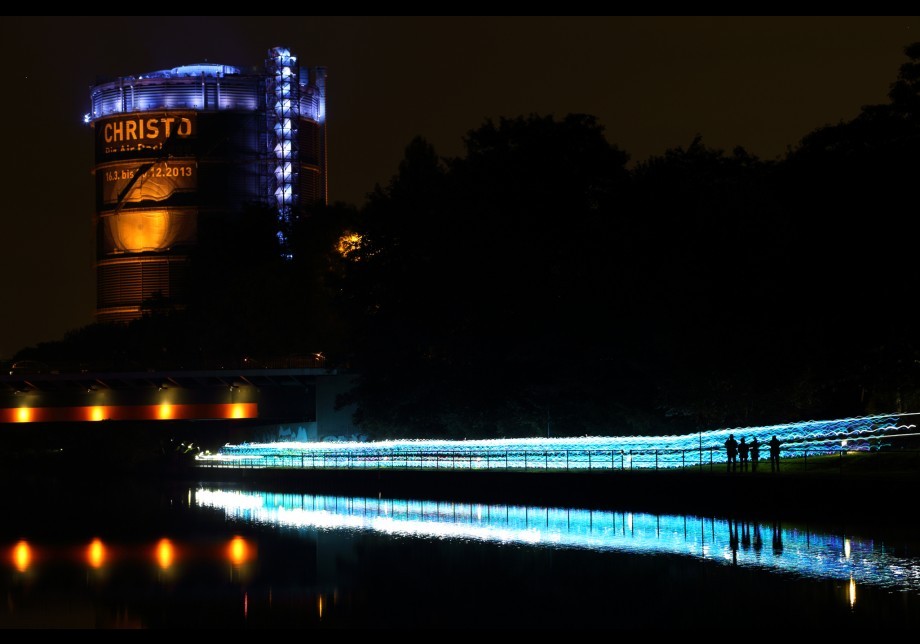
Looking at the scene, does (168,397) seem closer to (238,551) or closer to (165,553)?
(165,553)

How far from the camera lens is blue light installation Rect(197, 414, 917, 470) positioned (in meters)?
55.5

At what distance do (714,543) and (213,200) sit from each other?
142 metres

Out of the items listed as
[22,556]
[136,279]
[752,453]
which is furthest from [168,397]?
[136,279]

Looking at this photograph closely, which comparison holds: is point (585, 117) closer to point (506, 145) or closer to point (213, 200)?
point (506, 145)

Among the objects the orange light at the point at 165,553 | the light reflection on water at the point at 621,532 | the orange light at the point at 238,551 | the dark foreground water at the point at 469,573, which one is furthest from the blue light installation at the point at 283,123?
the orange light at the point at 238,551

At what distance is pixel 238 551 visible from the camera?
143 feet

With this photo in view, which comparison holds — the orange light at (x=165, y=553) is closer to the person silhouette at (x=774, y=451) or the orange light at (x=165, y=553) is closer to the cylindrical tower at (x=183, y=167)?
the person silhouette at (x=774, y=451)

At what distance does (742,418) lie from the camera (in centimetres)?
6431

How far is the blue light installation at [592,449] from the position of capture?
55531 millimetres

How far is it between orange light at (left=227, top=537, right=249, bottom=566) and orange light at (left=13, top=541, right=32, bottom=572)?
504cm

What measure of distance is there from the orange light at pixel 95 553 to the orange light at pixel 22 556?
5.02 feet

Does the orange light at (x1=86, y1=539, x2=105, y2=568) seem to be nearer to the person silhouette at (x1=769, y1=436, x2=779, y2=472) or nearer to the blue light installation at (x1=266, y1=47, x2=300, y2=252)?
the person silhouette at (x1=769, y1=436, x2=779, y2=472)

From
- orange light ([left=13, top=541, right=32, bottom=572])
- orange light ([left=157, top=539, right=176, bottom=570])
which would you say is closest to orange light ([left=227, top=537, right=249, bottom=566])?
orange light ([left=157, top=539, right=176, bottom=570])

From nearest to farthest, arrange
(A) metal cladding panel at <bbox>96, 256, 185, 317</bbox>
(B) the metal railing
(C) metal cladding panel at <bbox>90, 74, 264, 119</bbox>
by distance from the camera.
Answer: (B) the metal railing
(A) metal cladding panel at <bbox>96, 256, 185, 317</bbox>
(C) metal cladding panel at <bbox>90, 74, 264, 119</bbox>
